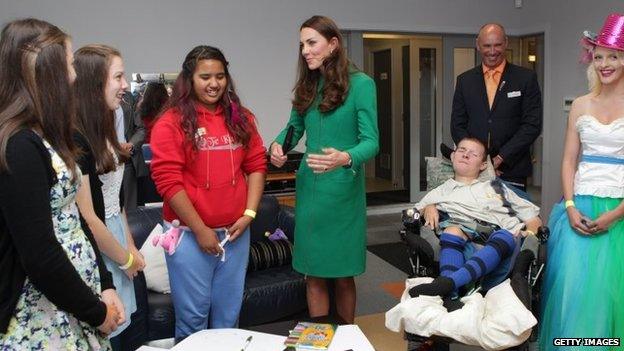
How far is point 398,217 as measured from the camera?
259 inches

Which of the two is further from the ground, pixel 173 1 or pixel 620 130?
pixel 173 1

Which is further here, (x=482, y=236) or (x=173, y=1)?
(x=173, y=1)

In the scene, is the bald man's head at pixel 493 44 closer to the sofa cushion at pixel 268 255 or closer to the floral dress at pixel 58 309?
the sofa cushion at pixel 268 255

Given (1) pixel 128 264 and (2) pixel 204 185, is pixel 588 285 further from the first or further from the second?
(1) pixel 128 264

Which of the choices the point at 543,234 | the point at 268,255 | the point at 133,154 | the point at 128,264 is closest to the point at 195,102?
the point at 128,264

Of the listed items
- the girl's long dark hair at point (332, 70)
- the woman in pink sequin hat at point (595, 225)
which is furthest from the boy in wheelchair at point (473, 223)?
the girl's long dark hair at point (332, 70)

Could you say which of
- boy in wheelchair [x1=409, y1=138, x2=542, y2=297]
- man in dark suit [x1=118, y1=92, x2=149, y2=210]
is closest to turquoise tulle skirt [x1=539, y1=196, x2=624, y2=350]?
boy in wheelchair [x1=409, y1=138, x2=542, y2=297]

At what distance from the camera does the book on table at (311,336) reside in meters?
1.92

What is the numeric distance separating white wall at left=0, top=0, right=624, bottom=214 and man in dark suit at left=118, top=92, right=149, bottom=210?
89cm

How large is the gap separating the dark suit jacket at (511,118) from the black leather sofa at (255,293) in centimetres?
136

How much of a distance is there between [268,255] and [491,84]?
172 centimetres

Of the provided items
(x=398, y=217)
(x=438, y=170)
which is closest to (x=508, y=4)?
(x=398, y=217)

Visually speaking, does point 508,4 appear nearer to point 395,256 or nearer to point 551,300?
point 395,256

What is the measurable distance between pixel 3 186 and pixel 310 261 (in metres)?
1.54
